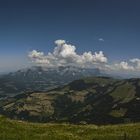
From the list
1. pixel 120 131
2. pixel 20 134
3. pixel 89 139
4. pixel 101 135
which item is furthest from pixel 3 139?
pixel 120 131

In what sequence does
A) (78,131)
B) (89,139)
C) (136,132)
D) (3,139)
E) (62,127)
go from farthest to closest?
(62,127) → (78,131) → (136,132) → (89,139) → (3,139)

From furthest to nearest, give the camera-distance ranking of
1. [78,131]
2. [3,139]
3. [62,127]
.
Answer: [62,127] → [78,131] → [3,139]

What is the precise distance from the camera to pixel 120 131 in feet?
92.6

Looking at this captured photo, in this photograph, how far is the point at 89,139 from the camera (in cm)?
2458

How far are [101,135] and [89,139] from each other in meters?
1.86

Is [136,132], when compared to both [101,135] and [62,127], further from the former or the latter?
[62,127]

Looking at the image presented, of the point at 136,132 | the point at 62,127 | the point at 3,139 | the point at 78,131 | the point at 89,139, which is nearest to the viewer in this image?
the point at 3,139

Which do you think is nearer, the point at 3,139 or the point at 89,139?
the point at 3,139

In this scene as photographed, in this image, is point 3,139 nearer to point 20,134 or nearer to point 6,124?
point 20,134

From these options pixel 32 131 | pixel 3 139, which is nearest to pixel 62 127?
pixel 32 131

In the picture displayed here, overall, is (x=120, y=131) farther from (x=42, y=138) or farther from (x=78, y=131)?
(x=42, y=138)

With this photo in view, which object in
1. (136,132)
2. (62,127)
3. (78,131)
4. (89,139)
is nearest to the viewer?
(89,139)

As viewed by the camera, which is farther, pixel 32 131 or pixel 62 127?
pixel 62 127

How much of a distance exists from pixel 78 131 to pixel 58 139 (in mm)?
4997
